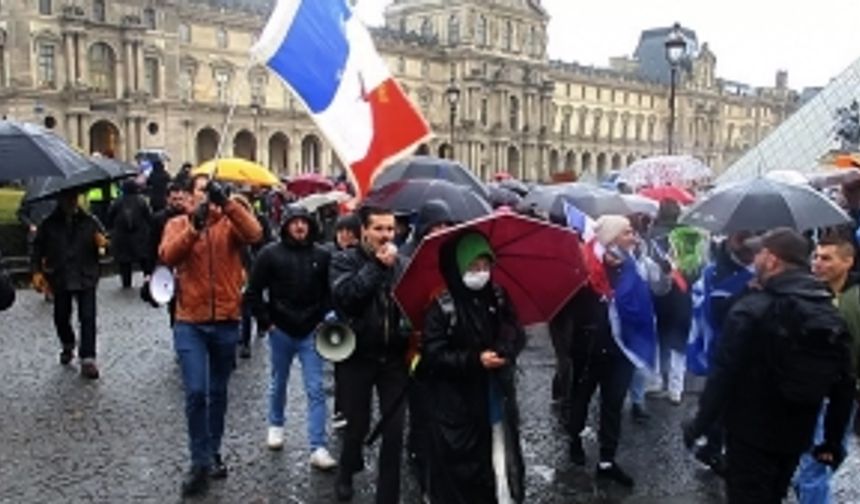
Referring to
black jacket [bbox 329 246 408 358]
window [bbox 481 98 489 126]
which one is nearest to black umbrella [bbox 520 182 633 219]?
black jacket [bbox 329 246 408 358]

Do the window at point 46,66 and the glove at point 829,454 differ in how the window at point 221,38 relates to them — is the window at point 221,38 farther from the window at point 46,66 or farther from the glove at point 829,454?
the glove at point 829,454

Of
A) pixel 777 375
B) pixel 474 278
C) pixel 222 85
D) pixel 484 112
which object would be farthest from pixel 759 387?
pixel 484 112

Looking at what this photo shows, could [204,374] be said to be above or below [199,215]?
below

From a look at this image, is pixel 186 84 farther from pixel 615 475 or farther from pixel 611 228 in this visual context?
pixel 615 475

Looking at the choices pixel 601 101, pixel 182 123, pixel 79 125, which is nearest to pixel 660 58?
pixel 601 101

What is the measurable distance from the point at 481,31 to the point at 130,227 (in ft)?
223

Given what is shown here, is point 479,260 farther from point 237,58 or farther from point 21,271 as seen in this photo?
point 237,58

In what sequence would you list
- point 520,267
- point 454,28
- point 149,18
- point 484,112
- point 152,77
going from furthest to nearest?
point 454,28 → point 484,112 → point 152,77 → point 149,18 → point 520,267

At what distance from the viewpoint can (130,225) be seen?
1229 centimetres

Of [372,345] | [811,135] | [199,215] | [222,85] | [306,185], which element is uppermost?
[222,85]

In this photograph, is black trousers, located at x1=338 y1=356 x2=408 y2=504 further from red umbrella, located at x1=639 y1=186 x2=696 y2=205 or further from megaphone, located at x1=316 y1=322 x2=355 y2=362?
red umbrella, located at x1=639 y1=186 x2=696 y2=205

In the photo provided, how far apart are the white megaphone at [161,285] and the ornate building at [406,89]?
11.9 m

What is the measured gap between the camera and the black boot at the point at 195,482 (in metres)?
5.30

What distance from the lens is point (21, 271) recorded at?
14555 mm
